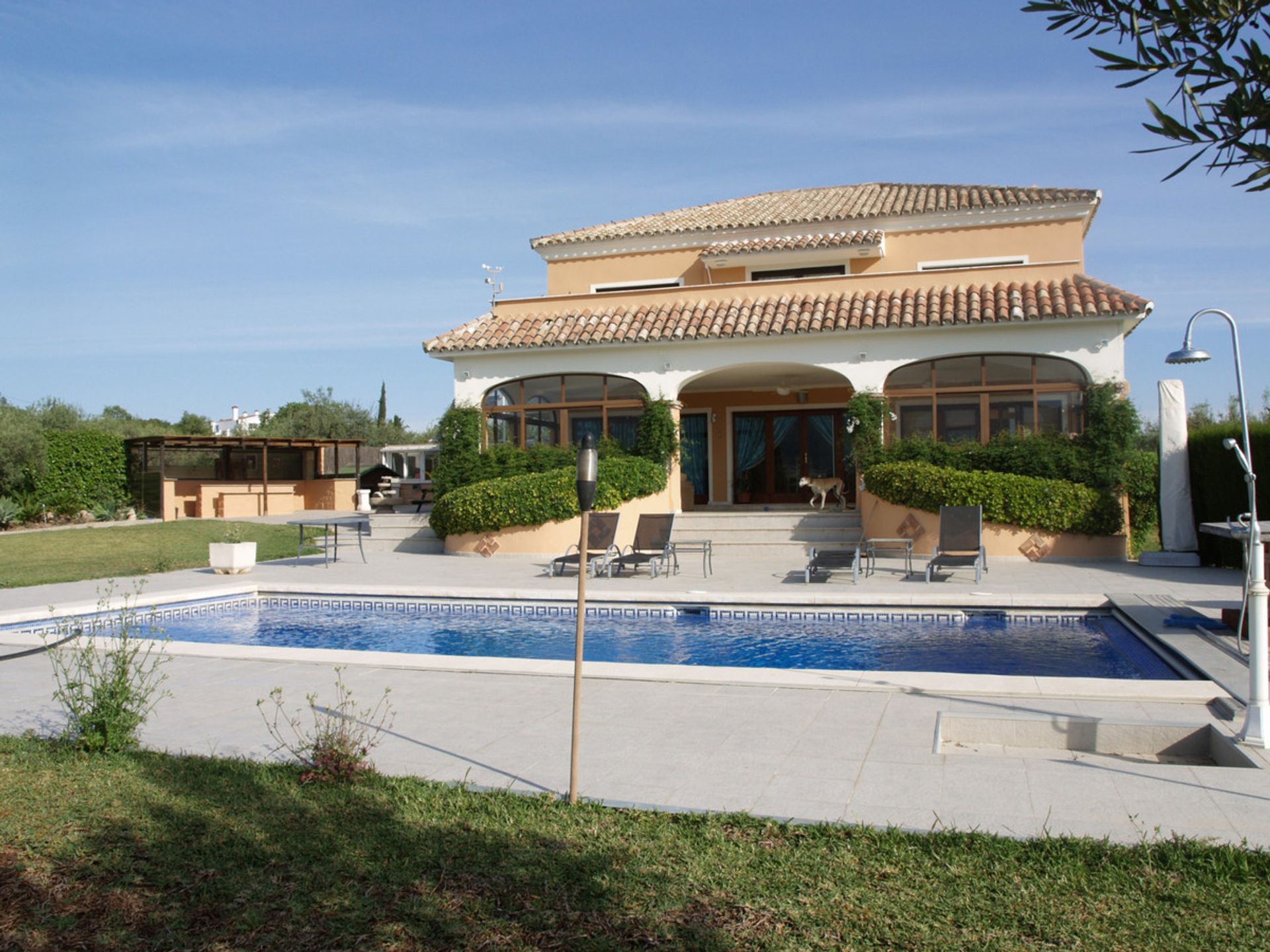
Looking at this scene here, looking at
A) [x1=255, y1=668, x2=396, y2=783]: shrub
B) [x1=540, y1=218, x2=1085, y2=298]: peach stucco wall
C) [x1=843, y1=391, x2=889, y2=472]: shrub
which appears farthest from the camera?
[x1=540, y1=218, x2=1085, y2=298]: peach stucco wall

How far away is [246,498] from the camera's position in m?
32.2

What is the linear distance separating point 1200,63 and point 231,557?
15.6m

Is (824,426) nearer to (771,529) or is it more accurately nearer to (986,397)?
(771,529)

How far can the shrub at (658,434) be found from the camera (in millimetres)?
19422

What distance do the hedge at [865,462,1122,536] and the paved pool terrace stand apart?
5601mm

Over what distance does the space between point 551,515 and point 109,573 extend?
306 inches

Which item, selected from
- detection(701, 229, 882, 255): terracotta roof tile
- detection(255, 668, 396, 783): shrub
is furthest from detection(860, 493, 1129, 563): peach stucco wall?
detection(255, 668, 396, 783): shrub

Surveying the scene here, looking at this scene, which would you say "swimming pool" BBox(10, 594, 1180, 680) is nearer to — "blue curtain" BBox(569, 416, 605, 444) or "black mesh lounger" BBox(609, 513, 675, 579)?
"black mesh lounger" BBox(609, 513, 675, 579)

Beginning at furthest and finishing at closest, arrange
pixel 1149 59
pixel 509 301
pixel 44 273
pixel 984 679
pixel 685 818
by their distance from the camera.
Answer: pixel 44 273, pixel 509 301, pixel 984 679, pixel 685 818, pixel 1149 59

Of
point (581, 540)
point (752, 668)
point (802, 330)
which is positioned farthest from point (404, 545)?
point (581, 540)

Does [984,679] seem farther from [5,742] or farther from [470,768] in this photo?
[5,742]

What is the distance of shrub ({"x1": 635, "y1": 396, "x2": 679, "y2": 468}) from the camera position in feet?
63.7

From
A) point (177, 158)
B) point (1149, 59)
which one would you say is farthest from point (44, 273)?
point (1149, 59)

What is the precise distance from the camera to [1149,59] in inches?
93.8
